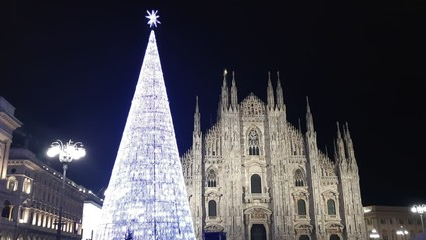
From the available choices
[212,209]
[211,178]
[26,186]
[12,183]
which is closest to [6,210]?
[12,183]

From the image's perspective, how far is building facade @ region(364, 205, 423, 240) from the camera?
69.9 meters

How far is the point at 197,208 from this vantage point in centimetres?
4472

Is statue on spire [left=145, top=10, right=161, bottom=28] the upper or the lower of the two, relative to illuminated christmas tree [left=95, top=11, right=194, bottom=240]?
upper

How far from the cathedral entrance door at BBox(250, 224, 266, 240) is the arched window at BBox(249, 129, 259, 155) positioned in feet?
28.7

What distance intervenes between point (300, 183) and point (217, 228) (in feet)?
37.6

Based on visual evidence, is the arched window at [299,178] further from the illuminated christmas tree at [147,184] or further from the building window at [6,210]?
the building window at [6,210]

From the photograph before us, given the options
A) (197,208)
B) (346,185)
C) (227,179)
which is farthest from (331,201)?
(197,208)

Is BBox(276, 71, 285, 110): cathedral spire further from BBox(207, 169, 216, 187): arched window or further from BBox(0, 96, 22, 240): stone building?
BBox(0, 96, 22, 240): stone building

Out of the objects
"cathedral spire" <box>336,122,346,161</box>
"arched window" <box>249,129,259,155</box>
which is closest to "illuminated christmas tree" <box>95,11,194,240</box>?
"arched window" <box>249,129,259,155</box>

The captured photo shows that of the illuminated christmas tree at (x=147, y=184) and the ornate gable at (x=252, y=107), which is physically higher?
the ornate gable at (x=252, y=107)

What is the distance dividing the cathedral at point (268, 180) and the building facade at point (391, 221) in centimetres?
2701

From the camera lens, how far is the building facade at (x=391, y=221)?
6988 cm

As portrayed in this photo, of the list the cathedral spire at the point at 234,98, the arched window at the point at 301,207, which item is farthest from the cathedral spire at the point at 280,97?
the arched window at the point at 301,207

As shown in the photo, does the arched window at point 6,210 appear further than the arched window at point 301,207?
No
